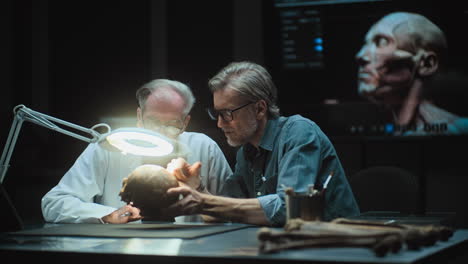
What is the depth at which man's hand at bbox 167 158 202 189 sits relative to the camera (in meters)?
2.64

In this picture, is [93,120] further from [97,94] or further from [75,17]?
[75,17]

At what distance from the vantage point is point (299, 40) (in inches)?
185

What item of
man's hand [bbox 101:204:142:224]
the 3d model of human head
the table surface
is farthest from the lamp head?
the 3d model of human head

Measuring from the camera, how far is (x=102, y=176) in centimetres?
348

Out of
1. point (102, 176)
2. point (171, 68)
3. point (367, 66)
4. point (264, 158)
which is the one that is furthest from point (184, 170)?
point (171, 68)

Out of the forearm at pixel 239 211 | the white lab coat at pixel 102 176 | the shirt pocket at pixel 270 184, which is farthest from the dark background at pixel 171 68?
the forearm at pixel 239 211

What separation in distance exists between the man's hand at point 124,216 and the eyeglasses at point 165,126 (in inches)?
19.8

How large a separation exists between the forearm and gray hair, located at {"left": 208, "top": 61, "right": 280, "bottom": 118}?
0.67m

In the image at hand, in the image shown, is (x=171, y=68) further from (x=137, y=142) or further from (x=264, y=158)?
(x=137, y=142)

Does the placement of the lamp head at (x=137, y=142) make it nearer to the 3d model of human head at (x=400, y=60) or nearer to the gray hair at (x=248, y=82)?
the gray hair at (x=248, y=82)

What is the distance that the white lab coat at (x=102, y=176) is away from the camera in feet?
10.6

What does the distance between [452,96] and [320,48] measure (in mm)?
976

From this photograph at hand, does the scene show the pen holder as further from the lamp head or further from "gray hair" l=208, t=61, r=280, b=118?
"gray hair" l=208, t=61, r=280, b=118

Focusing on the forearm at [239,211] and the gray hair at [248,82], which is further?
the gray hair at [248,82]
